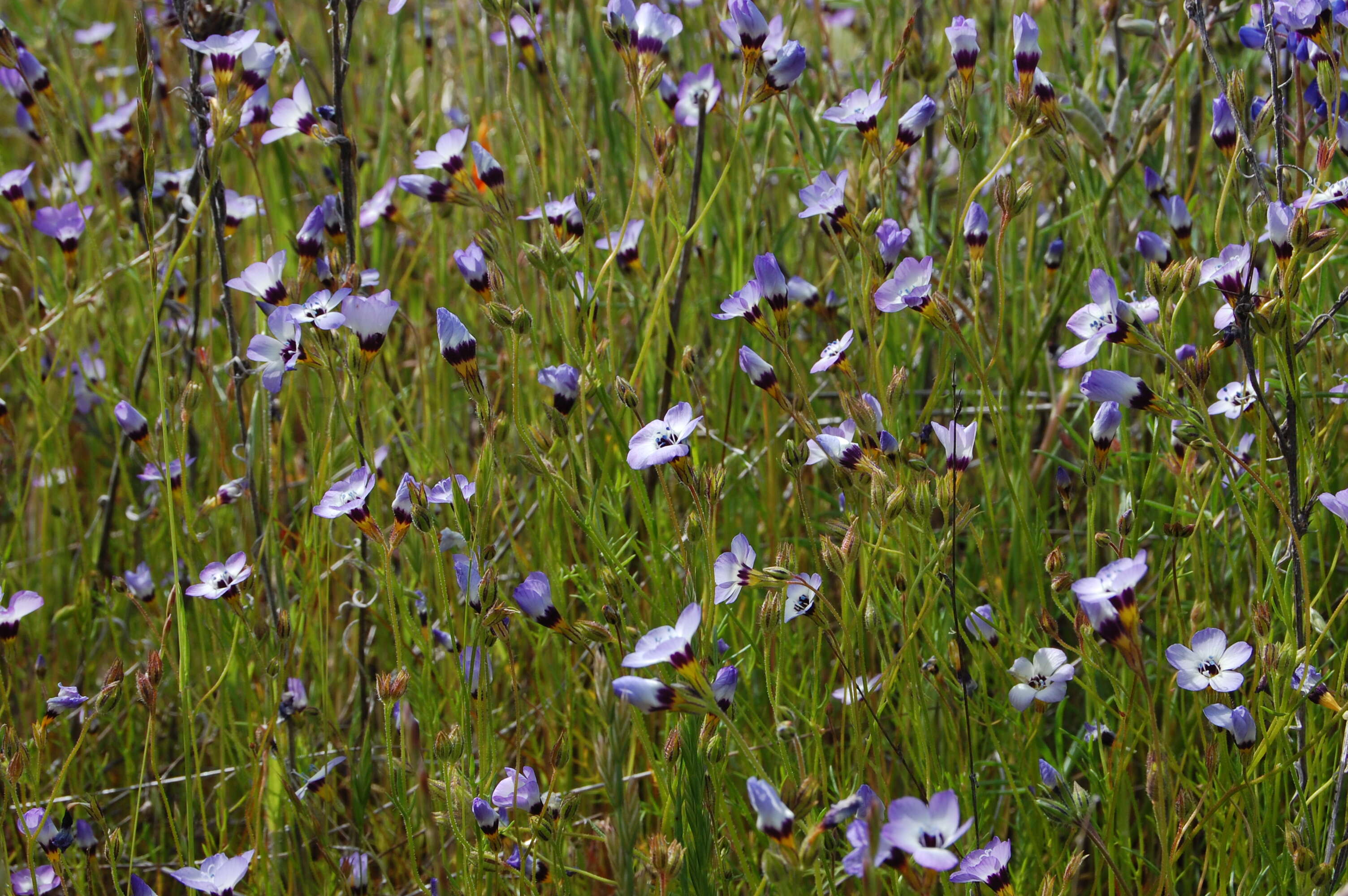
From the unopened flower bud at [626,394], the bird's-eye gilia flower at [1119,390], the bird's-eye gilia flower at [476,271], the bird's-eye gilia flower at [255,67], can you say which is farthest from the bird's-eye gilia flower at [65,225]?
the bird's-eye gilia flower at [1119,390]

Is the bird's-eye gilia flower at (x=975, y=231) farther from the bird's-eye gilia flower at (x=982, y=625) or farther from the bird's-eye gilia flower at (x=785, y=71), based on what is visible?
the bird's-eye gilia flower at (x=982, y=625)

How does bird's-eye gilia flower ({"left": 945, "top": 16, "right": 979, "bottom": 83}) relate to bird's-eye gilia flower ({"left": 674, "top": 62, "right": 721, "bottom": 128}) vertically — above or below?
above

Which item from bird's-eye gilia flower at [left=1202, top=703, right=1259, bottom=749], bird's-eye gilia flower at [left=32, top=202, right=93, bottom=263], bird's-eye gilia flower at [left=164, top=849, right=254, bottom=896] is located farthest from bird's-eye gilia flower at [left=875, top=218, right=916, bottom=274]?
bird's-eye gilia flower at [left=32, top=202, right=93, bottom=263]

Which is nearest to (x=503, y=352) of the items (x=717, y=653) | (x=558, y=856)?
(x=717, y=653)

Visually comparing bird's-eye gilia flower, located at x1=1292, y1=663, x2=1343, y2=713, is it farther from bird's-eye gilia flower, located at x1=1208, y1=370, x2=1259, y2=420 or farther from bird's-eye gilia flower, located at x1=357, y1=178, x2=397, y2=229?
bird's-eye gilia flower, located at x1=357, y1=178, x2=397, y2=229

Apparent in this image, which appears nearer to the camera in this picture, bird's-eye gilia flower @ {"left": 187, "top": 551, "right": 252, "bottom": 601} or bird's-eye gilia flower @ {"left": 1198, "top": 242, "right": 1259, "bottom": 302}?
bird's-eye gilia flower @ {"left": 1198, "top": 242, "right": 1259, "bottom": 302}
